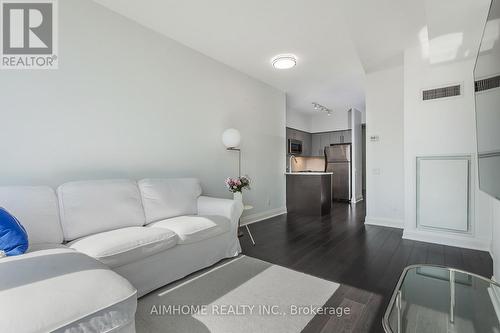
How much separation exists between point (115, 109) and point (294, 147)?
5.13 metres

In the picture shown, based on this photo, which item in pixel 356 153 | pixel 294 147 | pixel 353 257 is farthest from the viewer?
pixel 294 147

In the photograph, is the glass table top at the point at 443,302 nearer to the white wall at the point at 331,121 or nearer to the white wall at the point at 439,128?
the white wall at the point at 439,128

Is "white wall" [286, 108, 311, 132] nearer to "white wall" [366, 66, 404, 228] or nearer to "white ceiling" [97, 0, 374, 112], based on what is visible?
"white ceiling" [97, 0, 374, 112]

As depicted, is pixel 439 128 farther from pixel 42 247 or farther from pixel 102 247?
pixel 42 247

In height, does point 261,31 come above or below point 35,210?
above

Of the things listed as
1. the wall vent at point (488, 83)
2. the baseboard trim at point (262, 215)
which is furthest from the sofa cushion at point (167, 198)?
the wall vent at point (488, 83)

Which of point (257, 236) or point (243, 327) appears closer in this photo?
point (243, 327)

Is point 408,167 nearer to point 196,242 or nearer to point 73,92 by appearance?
point 196,242

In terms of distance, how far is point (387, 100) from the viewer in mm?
4008

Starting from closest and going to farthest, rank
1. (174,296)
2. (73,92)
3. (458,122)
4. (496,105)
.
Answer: (496,105) < (174,296) < (73,92) < (458,122)

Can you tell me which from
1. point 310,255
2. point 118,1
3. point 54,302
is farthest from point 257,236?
point 118,1

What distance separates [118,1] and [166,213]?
231 centimetres

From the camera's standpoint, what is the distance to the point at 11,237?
1346mm

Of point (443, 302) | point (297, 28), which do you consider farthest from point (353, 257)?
point (297, 28)
